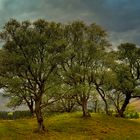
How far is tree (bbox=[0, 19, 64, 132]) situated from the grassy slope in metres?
4.16

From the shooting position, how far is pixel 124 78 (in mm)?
108562

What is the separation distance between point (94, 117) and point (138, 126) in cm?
1021

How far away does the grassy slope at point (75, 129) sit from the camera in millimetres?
67625

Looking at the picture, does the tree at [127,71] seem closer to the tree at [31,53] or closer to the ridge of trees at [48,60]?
the ridge of trees at [48,60]

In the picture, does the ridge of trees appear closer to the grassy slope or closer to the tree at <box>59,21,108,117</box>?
the tree at <box>59,21,108,117</box>

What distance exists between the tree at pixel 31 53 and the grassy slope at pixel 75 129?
4160mm

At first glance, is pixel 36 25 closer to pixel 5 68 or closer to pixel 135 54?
pixel 5 68

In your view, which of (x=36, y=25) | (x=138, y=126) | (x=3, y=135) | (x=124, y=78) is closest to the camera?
(x=3, y=135)

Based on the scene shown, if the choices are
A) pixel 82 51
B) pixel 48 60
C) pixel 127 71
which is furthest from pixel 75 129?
pixel 127 71

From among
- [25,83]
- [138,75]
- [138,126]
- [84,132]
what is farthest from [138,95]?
[25,83]

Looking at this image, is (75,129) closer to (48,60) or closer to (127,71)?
(48,60)

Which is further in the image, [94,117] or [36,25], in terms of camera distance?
[94,117]

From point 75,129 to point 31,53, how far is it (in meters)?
18.0

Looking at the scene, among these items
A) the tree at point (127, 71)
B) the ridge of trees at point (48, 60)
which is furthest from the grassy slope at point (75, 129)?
the tree at point (127, 71)
